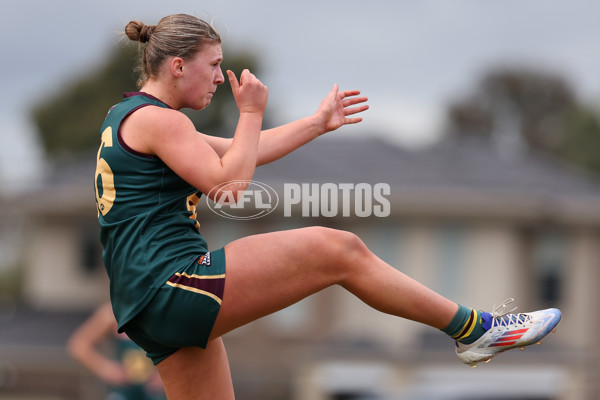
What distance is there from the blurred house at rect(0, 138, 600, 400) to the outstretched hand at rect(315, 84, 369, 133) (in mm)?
15165

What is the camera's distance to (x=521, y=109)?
4288 centimetres

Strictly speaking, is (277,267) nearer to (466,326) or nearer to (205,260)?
(205,260)

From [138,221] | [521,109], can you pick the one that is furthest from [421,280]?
[521,109]

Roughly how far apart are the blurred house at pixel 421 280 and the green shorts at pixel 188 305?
15.7 m

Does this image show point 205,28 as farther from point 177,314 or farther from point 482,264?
point 482,264

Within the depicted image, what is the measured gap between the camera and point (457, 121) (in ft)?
137

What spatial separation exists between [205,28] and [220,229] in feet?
57.4

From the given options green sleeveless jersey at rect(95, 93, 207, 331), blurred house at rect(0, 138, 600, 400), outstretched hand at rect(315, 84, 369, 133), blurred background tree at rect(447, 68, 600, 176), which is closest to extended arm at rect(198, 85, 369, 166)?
outstretched hand at rect(315, 84, 369, 133)

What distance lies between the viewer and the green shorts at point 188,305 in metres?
3.74

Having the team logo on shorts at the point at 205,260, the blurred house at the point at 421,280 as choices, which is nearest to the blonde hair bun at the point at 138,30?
the team logo on shorts at the point at 205,260

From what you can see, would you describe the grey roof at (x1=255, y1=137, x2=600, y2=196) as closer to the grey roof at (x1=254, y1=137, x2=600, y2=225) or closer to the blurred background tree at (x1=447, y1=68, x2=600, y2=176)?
the grey roof at (x1=254, y1=137, x2=600, y2=225)

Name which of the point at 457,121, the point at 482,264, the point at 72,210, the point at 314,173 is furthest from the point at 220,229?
the point at 457,121

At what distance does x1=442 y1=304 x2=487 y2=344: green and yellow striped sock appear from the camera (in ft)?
13.1

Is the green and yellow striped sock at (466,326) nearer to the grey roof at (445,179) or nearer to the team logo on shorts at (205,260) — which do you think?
the team logo on shorts at (205,260)
